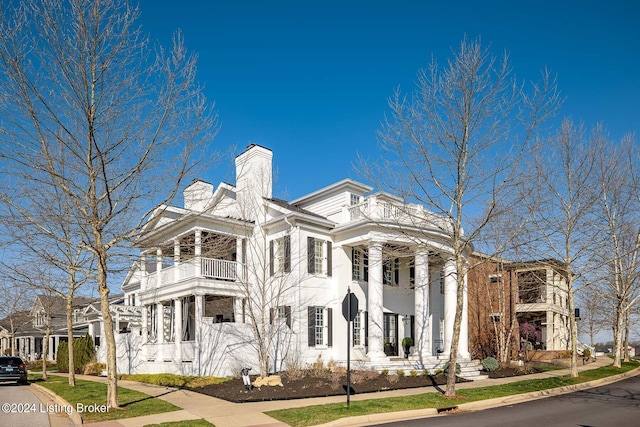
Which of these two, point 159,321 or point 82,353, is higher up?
point 159,321

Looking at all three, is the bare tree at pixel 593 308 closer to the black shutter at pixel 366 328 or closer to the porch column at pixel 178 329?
the black shutter at pixel 366 328

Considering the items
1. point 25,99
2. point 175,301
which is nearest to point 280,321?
point 175,301

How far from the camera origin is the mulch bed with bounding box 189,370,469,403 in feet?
52.8

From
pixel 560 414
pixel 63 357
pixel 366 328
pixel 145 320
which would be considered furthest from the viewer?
pixel 63 357

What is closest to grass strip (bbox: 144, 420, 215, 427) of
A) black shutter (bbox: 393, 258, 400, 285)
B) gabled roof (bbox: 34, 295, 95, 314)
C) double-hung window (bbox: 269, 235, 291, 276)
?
double-hung window (bbox: 269, 235, 291, 276)

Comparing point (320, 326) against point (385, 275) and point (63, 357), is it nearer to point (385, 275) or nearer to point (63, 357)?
point (385, 275)

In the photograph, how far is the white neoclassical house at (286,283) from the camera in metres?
22.1

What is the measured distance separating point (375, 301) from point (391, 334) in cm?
422

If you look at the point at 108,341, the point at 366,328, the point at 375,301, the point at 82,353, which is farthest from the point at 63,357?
the point at 108,341

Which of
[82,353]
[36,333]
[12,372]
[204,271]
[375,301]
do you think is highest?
[204,271]

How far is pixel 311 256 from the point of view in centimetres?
2436

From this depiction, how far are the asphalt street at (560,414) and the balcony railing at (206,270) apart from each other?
12.9 meters

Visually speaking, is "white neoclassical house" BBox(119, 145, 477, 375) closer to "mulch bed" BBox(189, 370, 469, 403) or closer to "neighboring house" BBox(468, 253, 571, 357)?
"mulch bed" BBox(189, 370, 469, 403)

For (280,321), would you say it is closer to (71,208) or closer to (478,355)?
(71,208)
